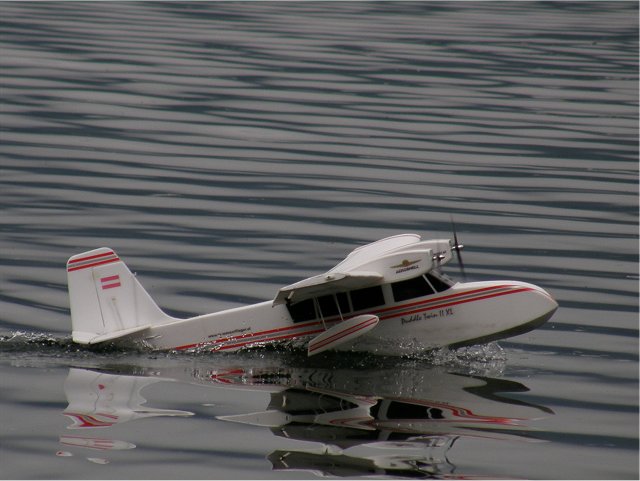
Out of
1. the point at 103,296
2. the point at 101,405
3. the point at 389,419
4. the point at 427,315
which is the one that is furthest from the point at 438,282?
the point at 101,405

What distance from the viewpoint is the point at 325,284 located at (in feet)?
64.2

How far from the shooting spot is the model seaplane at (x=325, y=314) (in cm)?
2034

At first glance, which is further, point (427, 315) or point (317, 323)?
point (317, 323)

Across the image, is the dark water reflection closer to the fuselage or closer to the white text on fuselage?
the fuselage

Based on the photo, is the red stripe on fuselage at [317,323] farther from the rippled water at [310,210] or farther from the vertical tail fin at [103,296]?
the vertical tail fin at [103,296]

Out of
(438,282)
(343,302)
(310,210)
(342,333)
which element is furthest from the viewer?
(310,210)

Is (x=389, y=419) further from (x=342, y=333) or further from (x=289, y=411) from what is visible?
(x=342, y=333)

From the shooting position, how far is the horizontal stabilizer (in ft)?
65.0

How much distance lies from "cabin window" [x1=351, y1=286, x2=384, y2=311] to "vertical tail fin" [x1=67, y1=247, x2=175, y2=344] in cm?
365

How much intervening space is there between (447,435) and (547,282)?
8880mm

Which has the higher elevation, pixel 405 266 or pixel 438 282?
pixel 405 266

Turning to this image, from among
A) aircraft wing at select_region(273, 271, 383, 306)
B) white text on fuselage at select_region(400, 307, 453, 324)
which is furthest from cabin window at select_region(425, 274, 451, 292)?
aircraft wing at select_region(273, 271, 383, 306)

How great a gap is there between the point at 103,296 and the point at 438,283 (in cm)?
595

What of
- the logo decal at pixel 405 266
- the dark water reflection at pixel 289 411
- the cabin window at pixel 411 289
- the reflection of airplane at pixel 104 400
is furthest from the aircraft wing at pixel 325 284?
the reflection of airplane at pixel 104 400
